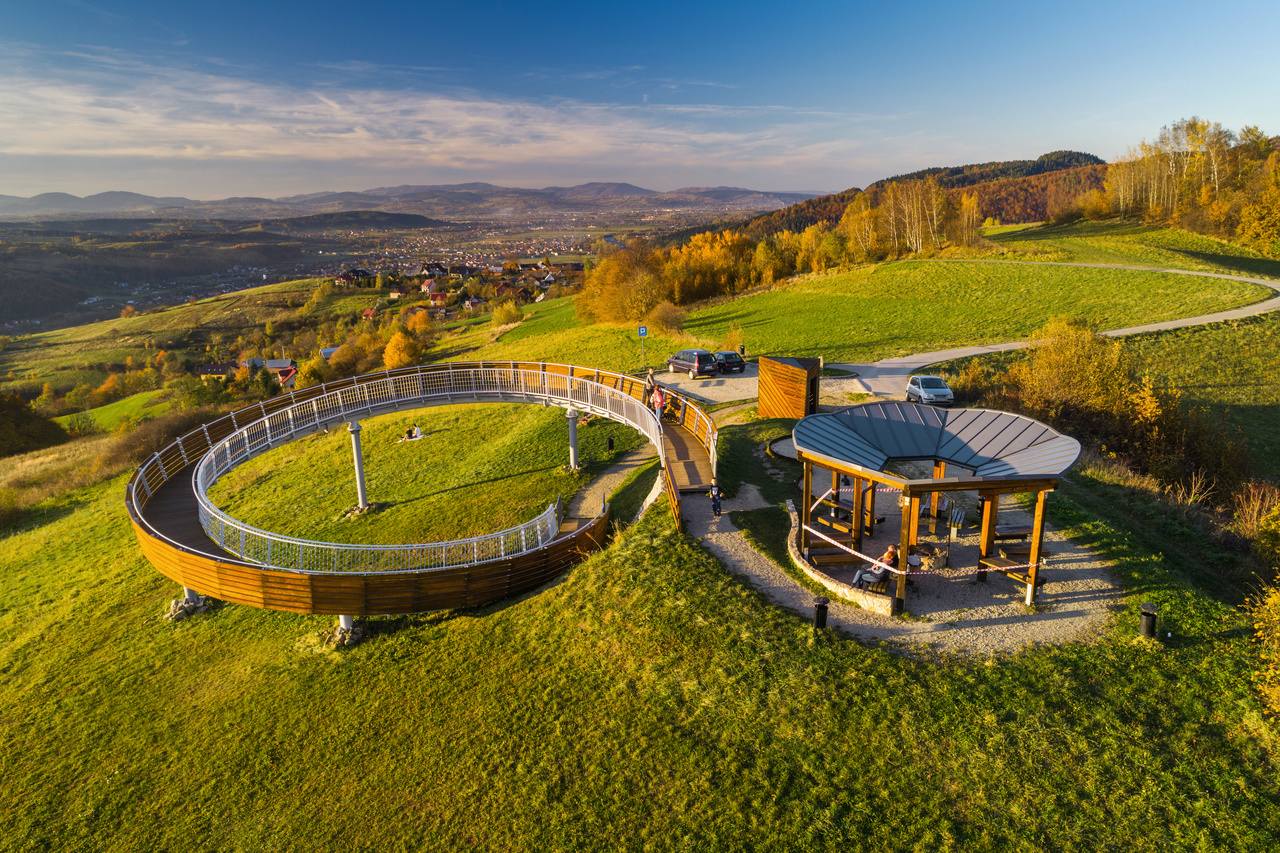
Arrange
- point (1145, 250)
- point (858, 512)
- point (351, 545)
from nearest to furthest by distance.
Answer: point (351, 545) → point (858, 512) → point (1145, 250)

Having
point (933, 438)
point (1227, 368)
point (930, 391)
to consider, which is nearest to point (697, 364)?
point (930, 391)

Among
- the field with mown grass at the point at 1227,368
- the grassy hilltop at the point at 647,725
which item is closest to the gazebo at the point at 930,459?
the grassy hilltop at the point at 647,725

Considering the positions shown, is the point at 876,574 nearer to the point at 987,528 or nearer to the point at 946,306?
the point at 987,528

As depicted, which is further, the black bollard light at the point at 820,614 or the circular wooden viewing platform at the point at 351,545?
the circular wooden viewing platform at the point at 351,545

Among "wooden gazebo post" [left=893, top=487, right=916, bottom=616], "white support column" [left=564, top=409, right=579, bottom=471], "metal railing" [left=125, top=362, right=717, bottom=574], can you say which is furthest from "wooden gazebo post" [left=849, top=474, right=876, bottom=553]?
"white support column" [left=564, top=409, right=579, bottom=471]

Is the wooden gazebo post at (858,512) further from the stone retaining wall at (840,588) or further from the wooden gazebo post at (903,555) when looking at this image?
the wooden gazebo post at (903,555)
